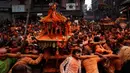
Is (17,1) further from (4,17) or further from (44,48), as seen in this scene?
(44,48)

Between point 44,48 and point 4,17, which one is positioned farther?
point 4,17

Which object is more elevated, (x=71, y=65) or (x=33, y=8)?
(x=33, y=8)

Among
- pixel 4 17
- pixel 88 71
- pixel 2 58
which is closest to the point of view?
pixel 88 71

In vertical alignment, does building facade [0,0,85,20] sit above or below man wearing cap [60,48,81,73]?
above

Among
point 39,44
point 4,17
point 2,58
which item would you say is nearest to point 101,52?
point 39,44

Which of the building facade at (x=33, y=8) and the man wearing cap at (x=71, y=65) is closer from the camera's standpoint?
the man wearing cap at (x=71, y=65)

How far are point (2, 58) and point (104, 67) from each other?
9.54 ft

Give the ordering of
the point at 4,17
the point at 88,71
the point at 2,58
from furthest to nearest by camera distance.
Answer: the point at 4,17
the point at 2,58
the point at 88,71

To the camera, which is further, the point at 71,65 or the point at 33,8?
the point at 33,8

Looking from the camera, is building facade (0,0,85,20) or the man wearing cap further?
building facade (0,0,85,20)

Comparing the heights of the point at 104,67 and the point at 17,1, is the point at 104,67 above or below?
below

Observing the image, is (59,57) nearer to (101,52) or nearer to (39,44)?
(39,44)

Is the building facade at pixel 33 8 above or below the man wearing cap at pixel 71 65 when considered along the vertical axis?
above

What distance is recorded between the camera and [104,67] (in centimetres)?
903
